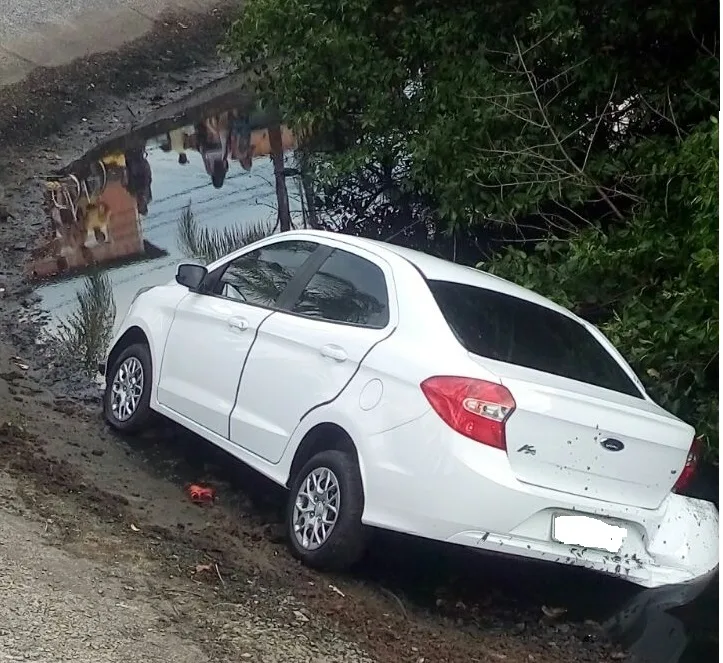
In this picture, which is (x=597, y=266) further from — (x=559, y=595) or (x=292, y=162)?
(x=292, y=162)

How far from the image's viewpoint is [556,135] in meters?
9.66

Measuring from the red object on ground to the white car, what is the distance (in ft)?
1.29

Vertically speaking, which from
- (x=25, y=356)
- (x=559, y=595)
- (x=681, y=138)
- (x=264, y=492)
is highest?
(x=681, y=138)

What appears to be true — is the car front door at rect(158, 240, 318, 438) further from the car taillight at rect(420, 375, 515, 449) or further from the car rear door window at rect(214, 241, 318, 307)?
the car taillight at rect(420, 375, 515, 449)

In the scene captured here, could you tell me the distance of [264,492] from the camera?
698 centimetres

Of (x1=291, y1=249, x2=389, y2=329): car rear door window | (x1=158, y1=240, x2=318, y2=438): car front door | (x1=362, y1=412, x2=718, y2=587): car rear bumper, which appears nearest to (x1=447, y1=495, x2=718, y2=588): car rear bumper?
(x1=362, y1=412, x2=718, y2=587): car rear bumper

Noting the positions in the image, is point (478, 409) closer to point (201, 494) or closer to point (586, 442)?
point (586, 442)

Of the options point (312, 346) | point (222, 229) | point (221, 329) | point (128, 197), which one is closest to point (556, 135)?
point (221, 329)

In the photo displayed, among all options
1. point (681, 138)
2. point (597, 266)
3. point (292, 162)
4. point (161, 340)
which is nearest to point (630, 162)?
point (681, 138)

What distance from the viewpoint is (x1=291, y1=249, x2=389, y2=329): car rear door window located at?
5.78 meters

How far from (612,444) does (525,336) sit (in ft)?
2.75

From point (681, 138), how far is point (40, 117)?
12991 millimetres

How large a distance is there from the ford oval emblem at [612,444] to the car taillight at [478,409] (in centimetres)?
51

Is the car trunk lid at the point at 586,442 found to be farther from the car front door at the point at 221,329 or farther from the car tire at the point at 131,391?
the car tire at the point at 131,391
